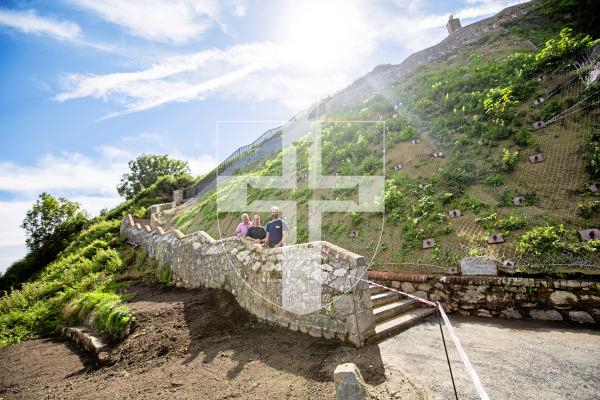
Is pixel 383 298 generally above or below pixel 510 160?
below

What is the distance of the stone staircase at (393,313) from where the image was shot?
488 centimetres

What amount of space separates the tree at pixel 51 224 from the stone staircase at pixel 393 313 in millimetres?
28102

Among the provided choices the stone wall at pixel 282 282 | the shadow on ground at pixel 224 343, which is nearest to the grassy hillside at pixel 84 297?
the shadow on ground at pixel 224 343

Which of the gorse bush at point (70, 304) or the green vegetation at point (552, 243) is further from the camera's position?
the gorse bush at point (70, 304)

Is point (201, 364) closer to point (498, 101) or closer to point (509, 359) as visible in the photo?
point (509, 359)

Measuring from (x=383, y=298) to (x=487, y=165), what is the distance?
17.7ft

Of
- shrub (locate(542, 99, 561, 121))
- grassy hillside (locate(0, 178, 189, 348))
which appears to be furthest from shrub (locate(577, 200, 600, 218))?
grassy hillside (locate(0, 178, 189, 348))

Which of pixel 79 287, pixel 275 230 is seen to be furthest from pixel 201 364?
pixel 79 287

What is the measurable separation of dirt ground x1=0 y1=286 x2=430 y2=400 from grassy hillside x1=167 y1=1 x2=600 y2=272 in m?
3.65

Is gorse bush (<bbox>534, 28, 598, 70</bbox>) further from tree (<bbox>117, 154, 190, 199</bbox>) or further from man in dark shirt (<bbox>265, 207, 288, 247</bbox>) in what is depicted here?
tree (<bbox>117, 154, 190, 199</bbox>)

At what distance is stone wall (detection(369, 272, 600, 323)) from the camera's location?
4.99m

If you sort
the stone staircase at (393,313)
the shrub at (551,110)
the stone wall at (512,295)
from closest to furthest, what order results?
1. the stone staircase at (393,313)
2. the stone wall at (512,295)
3. the shrub at (551,110)

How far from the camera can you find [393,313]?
5602 mm

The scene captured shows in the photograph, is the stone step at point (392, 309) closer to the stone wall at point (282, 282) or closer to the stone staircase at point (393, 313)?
the stone staircase at point (393, 313)
